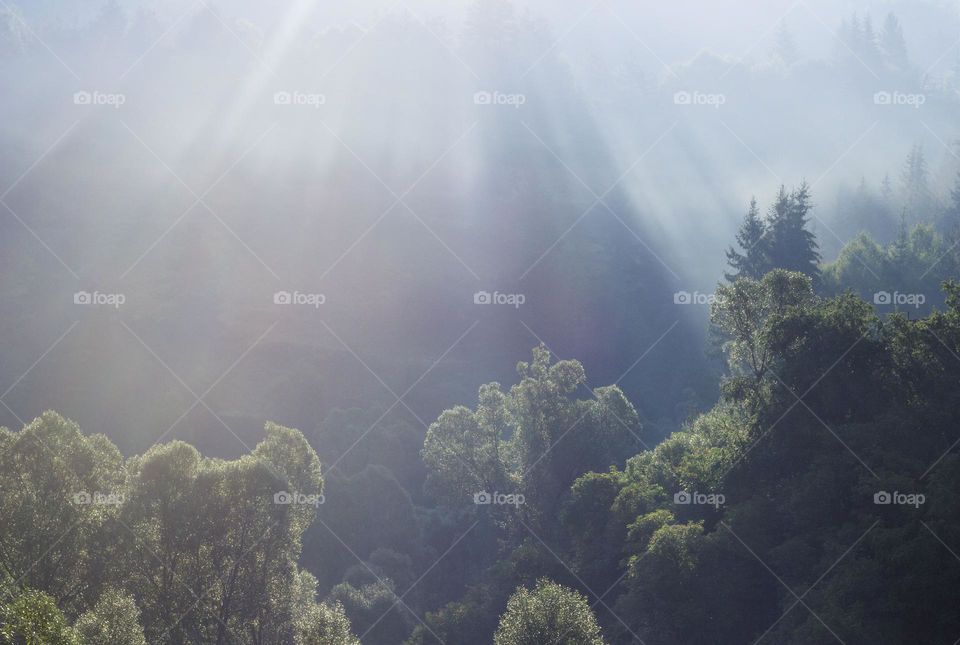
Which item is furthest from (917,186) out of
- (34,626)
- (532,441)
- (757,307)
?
(34,626)

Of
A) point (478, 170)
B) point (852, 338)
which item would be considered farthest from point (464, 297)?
point (852, 338)

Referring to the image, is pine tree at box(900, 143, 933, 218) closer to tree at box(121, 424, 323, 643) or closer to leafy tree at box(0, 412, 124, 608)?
tree at box(121, 424, 323, 643)

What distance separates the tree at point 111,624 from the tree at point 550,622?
12836 mm

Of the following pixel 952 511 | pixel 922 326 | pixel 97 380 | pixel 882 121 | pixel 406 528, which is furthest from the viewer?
pixel 882 121

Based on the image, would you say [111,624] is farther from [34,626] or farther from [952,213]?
[952,213]

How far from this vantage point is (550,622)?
1256 inches

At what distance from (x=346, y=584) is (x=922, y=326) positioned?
3141 cm

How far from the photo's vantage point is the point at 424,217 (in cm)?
10412

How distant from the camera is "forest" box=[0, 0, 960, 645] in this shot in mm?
36781

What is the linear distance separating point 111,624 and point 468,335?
62.0m

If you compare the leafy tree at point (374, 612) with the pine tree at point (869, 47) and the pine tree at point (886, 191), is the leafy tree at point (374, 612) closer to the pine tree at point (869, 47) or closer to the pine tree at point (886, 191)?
the pine tree at point (886, 191)

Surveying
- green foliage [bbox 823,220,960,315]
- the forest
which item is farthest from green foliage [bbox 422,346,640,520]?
green foliage [bbox 823,220,960,315]

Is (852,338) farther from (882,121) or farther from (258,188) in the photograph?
(882,121)

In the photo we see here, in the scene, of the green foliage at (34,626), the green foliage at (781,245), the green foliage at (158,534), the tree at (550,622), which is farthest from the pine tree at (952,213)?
the green foliage at (34,626)
